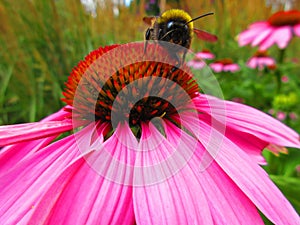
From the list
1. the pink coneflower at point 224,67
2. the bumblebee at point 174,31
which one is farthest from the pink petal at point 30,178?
the pink coneflower at point 224,67

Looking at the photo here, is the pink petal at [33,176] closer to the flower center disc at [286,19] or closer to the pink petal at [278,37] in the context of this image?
the pink petal at [278,37]

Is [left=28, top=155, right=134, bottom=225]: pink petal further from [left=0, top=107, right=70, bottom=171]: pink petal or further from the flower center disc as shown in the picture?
the flower center disc

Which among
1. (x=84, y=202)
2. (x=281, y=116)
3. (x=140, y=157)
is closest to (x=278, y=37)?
(x=281, y=116)

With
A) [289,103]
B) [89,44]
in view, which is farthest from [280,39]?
[89,44]

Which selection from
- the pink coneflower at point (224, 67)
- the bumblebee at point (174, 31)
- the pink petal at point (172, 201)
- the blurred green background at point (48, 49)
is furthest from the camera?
the pink coneflower at point (224, 67)

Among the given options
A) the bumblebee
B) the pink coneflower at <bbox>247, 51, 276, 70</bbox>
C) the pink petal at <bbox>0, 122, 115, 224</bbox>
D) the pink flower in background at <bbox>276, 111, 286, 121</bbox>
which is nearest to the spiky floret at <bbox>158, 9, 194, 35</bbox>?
the bumblebee

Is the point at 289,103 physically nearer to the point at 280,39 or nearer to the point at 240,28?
the point at 280,39
